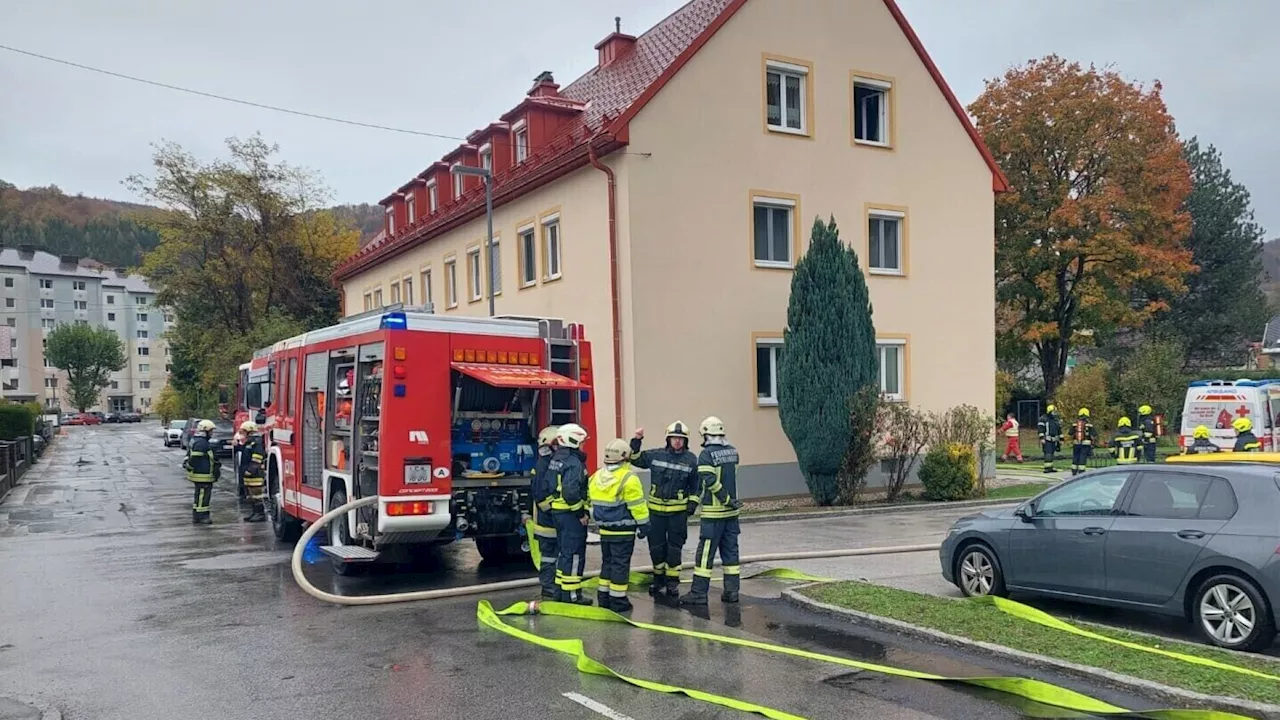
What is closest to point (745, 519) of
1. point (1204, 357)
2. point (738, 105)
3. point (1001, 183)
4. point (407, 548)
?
point (407, 548)

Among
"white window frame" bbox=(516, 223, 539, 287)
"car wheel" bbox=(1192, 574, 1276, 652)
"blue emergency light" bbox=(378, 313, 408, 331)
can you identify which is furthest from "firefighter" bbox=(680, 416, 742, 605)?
"white window frame" bbox=(516, 223, 539, 287)

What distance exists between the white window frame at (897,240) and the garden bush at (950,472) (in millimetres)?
4421

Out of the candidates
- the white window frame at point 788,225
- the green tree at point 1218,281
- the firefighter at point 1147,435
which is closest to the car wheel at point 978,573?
the white window frame at point 788,225

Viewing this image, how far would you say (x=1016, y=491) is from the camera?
19.2m

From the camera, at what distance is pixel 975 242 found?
22.0 metres

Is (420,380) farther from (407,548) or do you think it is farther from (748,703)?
(748,703)

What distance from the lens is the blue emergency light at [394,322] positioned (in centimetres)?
957

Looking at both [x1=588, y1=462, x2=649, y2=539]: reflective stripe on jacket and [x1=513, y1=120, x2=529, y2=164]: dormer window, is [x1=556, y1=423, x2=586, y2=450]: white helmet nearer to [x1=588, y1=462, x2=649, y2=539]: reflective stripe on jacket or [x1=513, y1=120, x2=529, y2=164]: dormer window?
[x1=588, y1=462, x2=649, y2=539]: reflective stripe on jacket

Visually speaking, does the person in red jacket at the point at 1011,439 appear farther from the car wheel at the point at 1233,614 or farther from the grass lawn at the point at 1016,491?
the car wheel at the point at 1233,614

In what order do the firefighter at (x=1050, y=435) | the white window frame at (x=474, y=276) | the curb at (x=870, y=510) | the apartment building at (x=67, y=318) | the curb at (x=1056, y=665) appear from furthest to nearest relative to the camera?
the apartment building at (x=67, y=318)
the firefighter at (x=1050, y=435)
the white window frame at (x=474, y=276)
the curb at (x=870, y=510)
the curb at (x=1056, y=665)

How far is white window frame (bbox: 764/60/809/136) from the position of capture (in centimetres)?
1909

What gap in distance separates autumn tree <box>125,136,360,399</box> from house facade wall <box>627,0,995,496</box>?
72.0 ft

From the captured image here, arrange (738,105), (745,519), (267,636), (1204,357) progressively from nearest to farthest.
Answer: (267,636) → (745,519) → (738,105) → (1204,357)

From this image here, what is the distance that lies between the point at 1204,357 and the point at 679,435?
1819 inches
